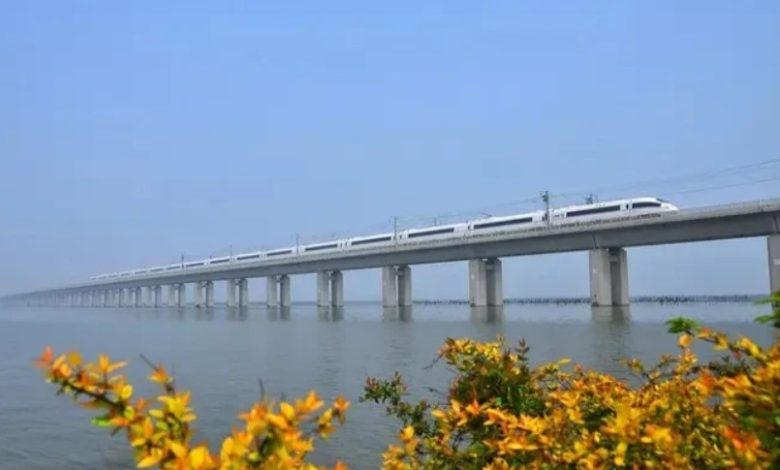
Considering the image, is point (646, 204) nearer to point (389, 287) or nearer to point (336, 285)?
point (389, 287)

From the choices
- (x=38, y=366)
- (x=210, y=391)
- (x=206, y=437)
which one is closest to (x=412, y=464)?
(x=38, y=366)

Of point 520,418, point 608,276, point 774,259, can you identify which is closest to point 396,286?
point 608,276

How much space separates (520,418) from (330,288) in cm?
10759

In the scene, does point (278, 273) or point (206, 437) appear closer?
point (206, 437)

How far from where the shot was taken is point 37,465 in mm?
11625

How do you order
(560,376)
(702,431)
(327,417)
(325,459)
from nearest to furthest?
(327,417)
(702,431)
(560,376)
(325,459)

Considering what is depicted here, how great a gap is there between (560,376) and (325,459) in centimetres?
646

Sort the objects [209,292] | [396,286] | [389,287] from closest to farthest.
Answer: [389,287]
[396,286]
[209,292]

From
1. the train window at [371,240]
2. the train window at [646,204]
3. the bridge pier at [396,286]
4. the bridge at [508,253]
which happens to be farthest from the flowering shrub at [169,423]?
the train window at [371,240]

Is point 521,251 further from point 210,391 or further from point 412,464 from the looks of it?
point 412,464

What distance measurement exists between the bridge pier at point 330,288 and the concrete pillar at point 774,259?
67.7 metres

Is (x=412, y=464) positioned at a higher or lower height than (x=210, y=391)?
higher

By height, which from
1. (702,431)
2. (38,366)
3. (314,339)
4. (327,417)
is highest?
(38,366)

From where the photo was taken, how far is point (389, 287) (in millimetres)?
97812
